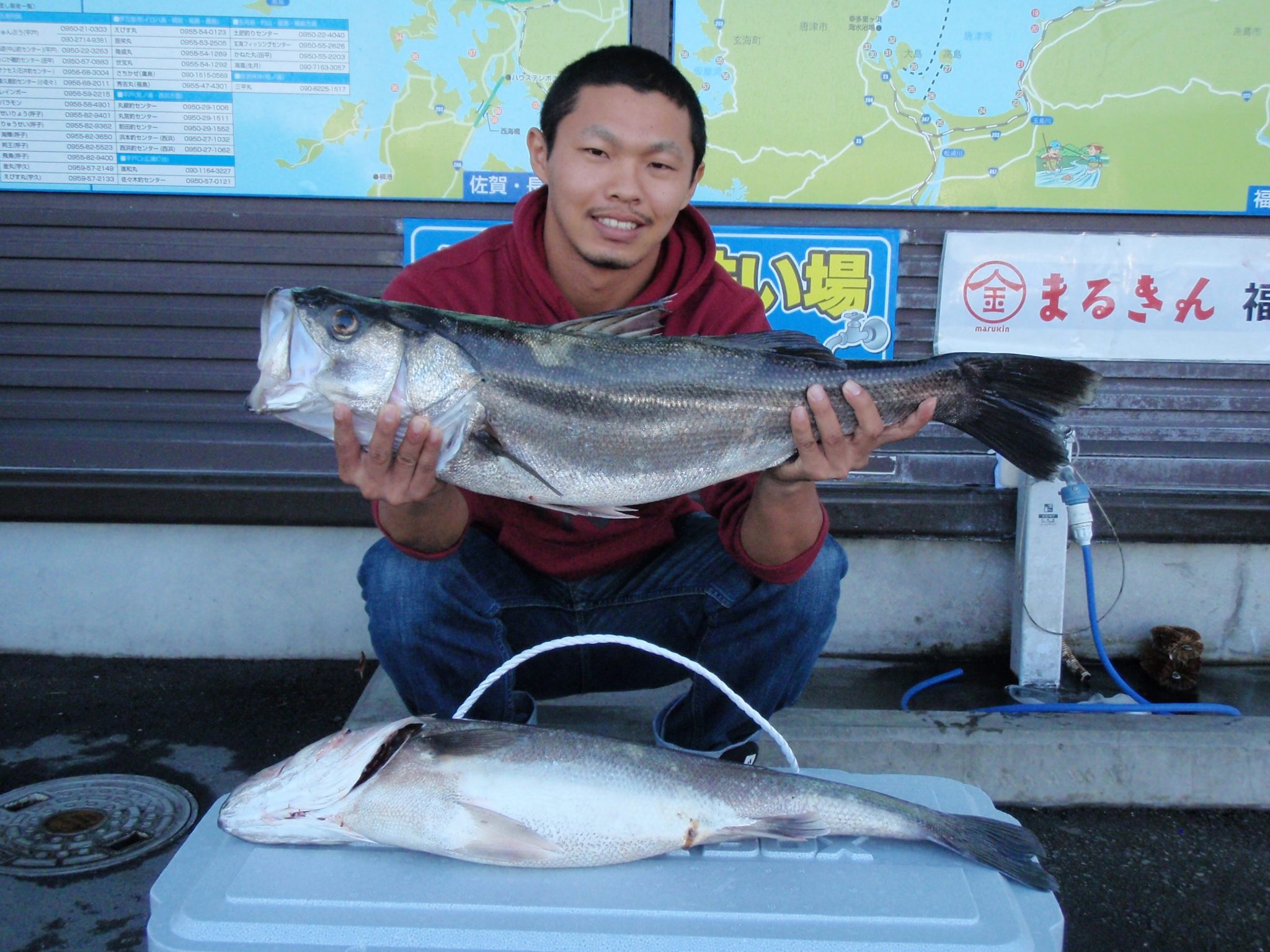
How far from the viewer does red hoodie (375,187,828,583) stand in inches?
117

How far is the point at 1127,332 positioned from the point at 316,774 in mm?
4026

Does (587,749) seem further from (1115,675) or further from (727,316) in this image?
(1115,675)

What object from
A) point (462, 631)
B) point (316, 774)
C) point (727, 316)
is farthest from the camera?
point (727, 316)

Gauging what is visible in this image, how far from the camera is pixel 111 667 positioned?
4.43 meters

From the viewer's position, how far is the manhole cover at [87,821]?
Result: 9.46ft

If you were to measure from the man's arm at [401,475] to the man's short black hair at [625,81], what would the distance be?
1.15 meters

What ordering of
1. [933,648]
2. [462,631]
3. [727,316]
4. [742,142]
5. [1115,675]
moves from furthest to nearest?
1. [933,648]
2. [742,142]
3. [1115,675]
4. [727,316]
5. [462,631]

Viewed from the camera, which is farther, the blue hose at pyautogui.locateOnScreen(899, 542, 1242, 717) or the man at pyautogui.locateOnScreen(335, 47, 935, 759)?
the blue hose at pyautogui.locateOnScreen(899, 542, 1242, 717)

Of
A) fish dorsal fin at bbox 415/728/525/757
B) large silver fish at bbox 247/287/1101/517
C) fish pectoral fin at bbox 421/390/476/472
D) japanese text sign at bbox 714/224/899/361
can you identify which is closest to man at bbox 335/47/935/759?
large silver fish at bbox 247/287/1101/517

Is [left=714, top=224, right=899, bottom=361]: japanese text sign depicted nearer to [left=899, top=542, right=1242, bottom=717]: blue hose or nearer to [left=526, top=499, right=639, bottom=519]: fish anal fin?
[left=899, top=542, right=1242, bottom=717]: blue hose

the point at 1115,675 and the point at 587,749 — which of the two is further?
the point at 1115,675

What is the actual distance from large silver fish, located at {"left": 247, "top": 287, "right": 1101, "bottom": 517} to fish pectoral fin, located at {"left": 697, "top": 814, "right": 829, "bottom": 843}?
2.85ft

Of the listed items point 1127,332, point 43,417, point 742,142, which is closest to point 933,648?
point 1127,332

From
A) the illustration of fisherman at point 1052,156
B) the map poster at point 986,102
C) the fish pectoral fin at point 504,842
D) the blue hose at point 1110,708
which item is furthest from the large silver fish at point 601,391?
the illustration of fisherman at point 1052,156
